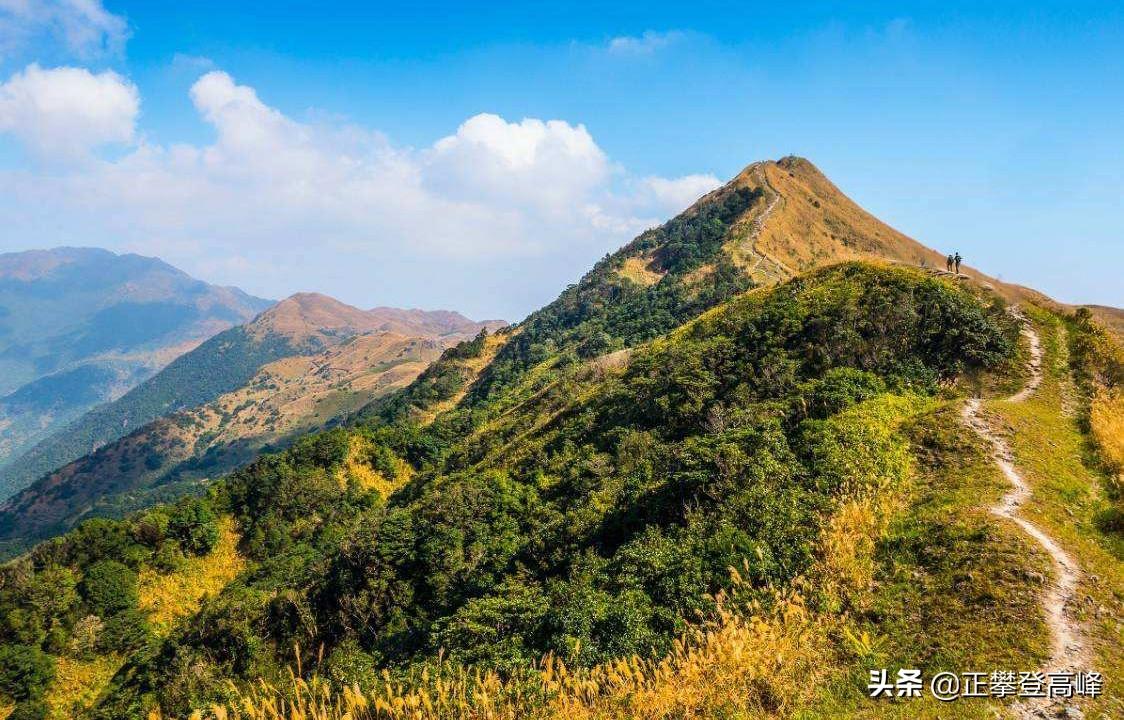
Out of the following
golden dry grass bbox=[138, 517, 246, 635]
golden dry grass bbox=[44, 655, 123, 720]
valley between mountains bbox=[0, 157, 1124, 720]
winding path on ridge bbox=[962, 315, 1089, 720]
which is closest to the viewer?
winding path on ridge bbox=[962, 315, 1089, 720]

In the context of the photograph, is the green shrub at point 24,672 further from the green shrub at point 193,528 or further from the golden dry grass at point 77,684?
the green shrub at point 193,528

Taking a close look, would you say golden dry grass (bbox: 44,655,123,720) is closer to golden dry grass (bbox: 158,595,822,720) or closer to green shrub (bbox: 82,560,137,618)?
green shrub (bbox: 82,560,137,618)

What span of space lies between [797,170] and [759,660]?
200752mm

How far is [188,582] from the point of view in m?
52.5

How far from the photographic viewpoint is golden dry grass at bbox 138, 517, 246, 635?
48.6 meters

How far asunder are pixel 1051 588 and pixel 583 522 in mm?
19281

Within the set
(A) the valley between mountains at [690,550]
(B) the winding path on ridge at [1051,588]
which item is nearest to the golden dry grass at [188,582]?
(A) the valley between mountains at [690,550]

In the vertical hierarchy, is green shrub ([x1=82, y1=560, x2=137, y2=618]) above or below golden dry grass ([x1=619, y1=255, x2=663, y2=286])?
below

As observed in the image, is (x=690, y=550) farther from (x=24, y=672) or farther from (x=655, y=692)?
(x=24, y=672)

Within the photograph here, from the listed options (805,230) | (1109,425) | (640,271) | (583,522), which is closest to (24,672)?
(583,522)

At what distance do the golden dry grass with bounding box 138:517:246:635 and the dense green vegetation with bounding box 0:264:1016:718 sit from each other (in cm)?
180

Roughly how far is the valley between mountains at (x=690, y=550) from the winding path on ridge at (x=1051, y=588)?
80mm

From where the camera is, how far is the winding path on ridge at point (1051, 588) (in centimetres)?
1083

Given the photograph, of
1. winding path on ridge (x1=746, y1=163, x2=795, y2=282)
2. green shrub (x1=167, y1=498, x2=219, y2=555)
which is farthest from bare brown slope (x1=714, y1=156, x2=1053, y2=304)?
green shrub (x1=167, y1=498, x2=219, y2=555)
